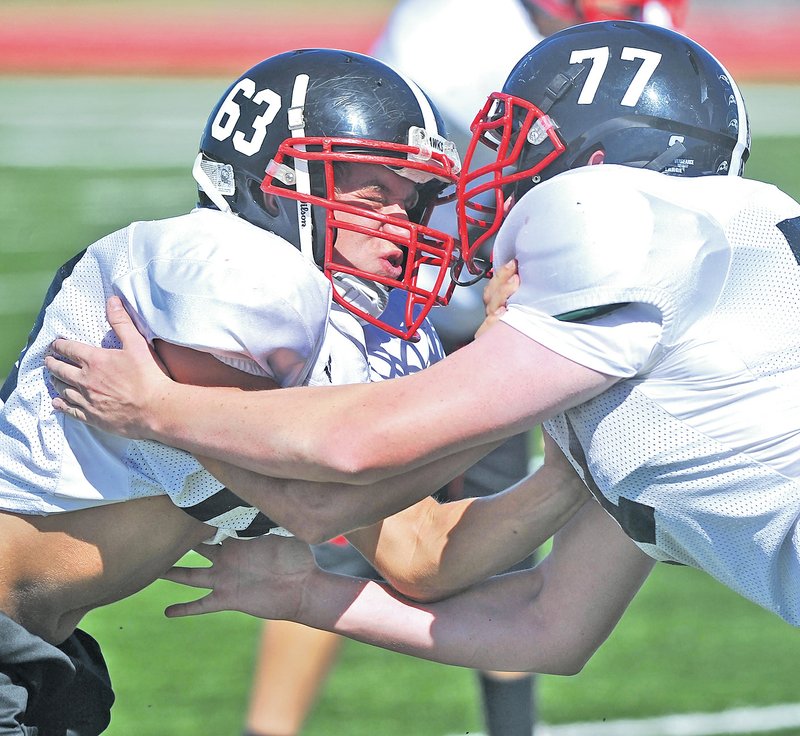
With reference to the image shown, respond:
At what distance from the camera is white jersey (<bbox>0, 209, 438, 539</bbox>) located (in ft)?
6.94

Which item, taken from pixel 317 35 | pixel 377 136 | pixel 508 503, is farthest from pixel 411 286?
pixel 317 35

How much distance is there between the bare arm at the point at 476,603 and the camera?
257cm

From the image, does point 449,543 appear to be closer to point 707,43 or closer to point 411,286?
point 411,286

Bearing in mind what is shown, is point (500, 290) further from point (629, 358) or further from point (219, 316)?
point (219, 316)

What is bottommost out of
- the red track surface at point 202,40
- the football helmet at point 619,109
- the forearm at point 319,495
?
the red track surface at point 202,40

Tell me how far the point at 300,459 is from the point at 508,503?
2.02 feet

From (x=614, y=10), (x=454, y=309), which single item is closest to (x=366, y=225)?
(x=454, y=309)

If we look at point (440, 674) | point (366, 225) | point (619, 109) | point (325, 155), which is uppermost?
point (619, 109)

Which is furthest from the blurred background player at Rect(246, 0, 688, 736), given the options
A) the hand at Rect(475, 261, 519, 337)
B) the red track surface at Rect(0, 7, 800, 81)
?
the red track surface at Rect(0, 7, 800, 81)

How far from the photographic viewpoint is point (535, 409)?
1983 millimetres

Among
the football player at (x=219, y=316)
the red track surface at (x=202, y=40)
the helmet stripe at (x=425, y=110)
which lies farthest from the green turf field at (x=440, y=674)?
the red track surface at (x=202, y=40)

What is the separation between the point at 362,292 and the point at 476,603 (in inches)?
27.0

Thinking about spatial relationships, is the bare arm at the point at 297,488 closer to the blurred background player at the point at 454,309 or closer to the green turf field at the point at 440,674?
the blurred background player at the point at 454,309

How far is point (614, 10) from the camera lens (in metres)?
4.09
